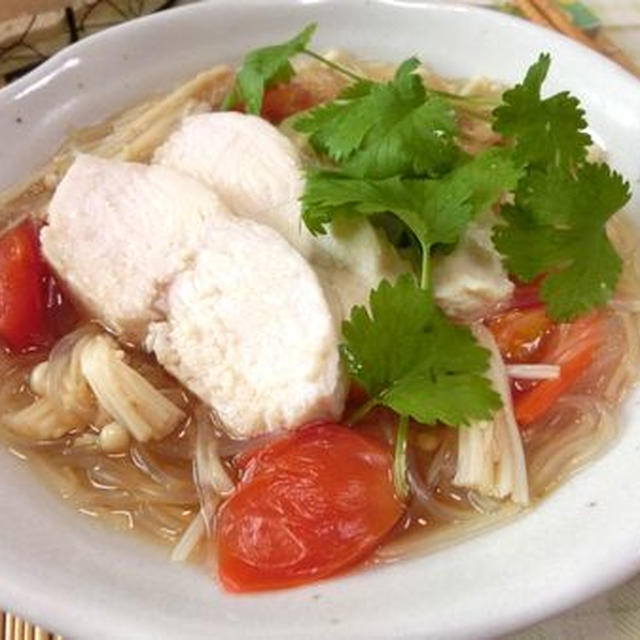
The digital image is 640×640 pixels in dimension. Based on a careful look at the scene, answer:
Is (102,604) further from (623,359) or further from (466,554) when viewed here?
(623,359)

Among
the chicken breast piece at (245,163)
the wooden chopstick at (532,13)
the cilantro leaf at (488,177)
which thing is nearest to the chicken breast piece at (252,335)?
the chicken breast piece at (245,163)

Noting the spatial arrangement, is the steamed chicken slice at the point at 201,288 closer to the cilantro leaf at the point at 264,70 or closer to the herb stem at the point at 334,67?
the cilantro leaf at the point at 264,70

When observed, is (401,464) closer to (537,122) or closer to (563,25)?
(537,122)

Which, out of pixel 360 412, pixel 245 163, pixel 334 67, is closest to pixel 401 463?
pixel 360 412

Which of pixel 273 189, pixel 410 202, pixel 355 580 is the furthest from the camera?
pixel 273 189

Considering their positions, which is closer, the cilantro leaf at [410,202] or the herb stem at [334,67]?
the cilantro leaf at [410,202]

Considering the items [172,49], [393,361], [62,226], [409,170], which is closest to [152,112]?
[172,49]

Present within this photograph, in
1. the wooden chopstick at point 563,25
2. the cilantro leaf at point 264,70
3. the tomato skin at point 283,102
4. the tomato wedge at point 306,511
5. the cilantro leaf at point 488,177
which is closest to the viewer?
the tomato wedge at point 306,511
